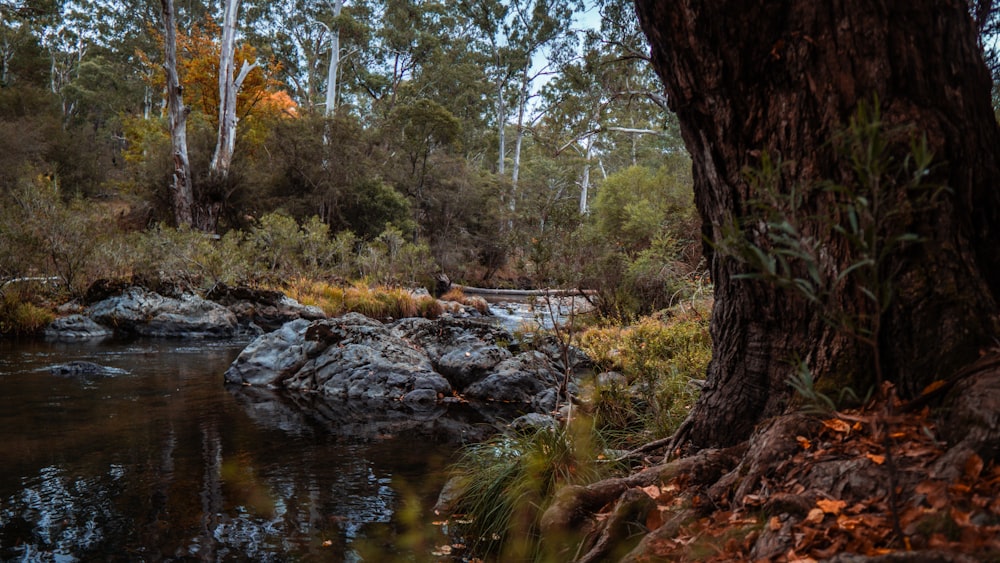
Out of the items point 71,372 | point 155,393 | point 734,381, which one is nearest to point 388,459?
point 734,381

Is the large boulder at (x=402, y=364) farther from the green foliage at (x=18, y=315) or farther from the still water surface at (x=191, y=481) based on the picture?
the green foliage at (x=18, y=315)

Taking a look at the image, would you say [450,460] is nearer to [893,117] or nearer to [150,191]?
[893,117]

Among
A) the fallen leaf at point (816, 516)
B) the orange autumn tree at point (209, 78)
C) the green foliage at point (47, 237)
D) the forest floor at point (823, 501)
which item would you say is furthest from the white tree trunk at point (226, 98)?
the fallen leaf at point (816, 516)

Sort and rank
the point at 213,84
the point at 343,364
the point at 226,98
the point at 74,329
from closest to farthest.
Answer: the point at 343,364
the point at 74,329
the point at 226,98
the point at 213,84

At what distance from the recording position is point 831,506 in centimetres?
180

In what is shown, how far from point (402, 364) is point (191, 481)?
3.70 meters

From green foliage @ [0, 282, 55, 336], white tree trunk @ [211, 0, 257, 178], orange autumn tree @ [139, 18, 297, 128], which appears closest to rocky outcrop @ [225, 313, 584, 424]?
green foliage @ [0, 282, 55, 336]

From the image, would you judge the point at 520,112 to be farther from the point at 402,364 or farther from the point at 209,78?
the point at 402,364

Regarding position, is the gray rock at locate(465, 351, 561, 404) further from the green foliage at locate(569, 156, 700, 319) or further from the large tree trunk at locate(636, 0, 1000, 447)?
the large tree trunk at locate(636, 0, 1000, 447)

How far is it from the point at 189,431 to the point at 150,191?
17.5 metres

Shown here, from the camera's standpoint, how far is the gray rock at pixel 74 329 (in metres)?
10.4

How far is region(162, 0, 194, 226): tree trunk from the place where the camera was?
16.8m

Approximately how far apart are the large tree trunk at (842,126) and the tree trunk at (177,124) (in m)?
17.4

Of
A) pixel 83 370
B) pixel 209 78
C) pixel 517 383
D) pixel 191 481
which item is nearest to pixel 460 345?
pixel 517 383
